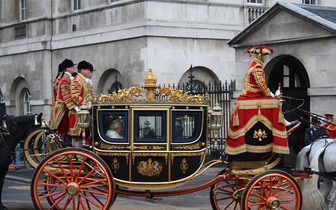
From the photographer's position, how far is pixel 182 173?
10.9 m

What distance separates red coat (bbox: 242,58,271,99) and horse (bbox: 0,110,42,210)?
3.41 m

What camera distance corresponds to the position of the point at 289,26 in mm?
17531

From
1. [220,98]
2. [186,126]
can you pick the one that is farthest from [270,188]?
[220,98]

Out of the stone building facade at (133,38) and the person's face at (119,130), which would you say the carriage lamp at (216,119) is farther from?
the stone building facade at (133,38)

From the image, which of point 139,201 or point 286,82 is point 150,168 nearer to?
point 139,201

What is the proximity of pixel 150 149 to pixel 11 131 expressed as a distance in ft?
9.02

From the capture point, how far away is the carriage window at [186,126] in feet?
35.6

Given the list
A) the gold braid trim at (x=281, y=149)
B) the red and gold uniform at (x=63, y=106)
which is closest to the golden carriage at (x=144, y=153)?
the gold braid trim at (x=281, y=149)

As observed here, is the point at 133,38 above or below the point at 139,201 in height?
above

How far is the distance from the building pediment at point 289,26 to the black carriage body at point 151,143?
6491 millimetres

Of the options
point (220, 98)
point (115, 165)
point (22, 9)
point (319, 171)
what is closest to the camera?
point (115, 165)

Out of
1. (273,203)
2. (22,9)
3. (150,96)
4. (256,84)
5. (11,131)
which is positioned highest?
(22,9)

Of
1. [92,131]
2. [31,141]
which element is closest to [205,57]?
[31,141]

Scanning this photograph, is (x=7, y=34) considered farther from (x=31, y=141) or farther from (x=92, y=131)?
(x=92, y=131)
